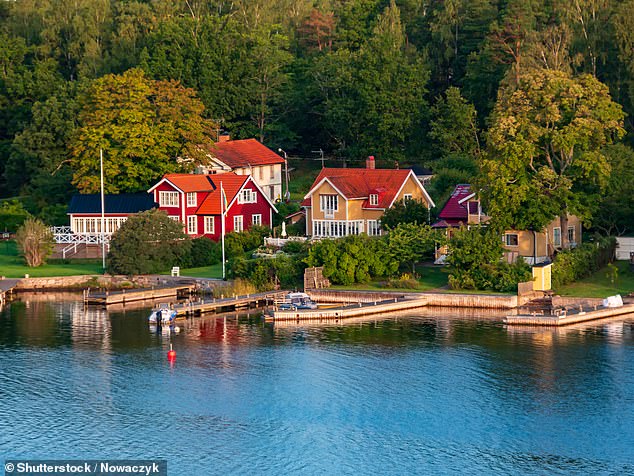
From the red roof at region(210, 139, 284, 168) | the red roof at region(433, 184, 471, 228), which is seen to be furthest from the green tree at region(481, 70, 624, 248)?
the red roof at region(210, 139, 284, 168)

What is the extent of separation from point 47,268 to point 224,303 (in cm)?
1917

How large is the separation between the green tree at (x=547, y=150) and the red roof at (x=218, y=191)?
77.9 ft

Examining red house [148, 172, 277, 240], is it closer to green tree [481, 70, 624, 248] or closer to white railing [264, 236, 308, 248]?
white railing [264, 236, 308, 248]

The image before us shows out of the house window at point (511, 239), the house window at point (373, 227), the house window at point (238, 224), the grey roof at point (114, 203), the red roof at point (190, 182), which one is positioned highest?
the red roof at point (190, 182)

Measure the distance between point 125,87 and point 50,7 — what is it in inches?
2078

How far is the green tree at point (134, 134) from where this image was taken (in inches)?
4038

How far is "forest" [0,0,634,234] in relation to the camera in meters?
79.1

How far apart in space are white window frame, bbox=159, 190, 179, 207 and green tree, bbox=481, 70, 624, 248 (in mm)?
27555

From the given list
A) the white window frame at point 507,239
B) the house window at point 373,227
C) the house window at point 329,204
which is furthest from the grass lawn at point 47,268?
the white window frame at point 507,239

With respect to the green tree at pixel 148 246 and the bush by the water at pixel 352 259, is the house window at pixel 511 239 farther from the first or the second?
the green tree at pixel 148 246

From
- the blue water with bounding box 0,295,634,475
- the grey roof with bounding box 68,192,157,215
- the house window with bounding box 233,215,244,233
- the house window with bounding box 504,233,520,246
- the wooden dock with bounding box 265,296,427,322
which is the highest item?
the grey roof with bounding box 68,192,157,215

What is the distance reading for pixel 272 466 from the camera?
45750mm

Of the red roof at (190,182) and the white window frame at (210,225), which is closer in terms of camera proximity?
the white window frame at (210,225)

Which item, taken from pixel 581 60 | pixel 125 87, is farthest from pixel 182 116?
pixel 581 60
